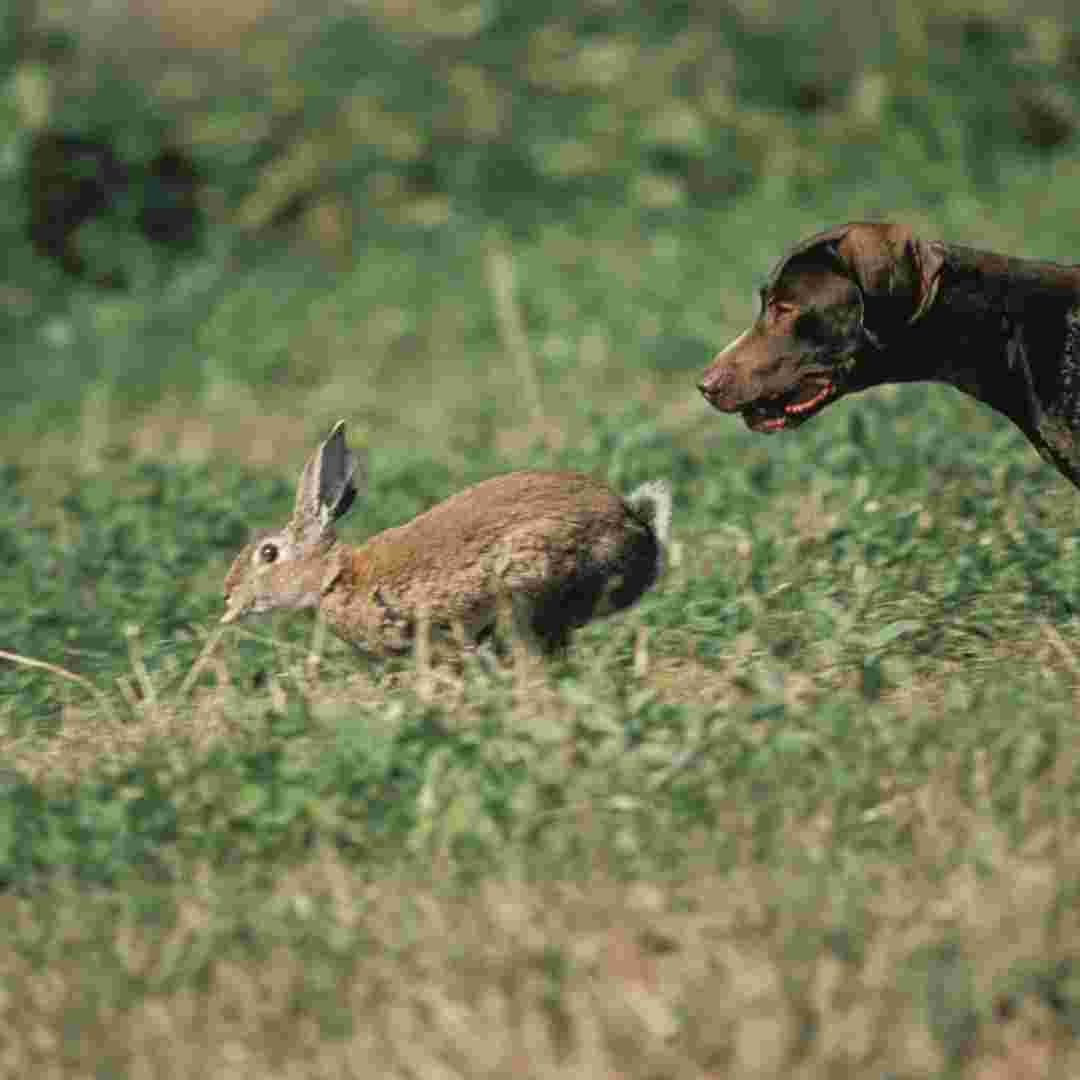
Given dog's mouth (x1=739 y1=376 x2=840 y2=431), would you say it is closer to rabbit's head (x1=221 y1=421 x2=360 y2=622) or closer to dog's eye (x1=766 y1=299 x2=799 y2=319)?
dog's eye (x1=766 y1=299 x2=799 y2=319)

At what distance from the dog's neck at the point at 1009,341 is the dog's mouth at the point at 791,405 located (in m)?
0.10

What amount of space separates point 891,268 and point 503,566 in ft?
3.83

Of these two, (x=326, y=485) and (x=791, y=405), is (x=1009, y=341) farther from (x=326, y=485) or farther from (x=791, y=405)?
(x=326, y=485)

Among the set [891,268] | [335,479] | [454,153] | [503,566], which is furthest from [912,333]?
[454,153]

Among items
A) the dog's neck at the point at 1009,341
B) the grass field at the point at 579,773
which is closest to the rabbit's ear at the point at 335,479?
the grass field at the point at 579,773

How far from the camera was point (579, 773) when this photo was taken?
4879mm

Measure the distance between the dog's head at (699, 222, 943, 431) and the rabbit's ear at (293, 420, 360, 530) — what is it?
1214 millimetres

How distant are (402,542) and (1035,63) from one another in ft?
29.1

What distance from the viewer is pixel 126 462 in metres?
9.92

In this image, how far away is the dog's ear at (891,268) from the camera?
5.55m

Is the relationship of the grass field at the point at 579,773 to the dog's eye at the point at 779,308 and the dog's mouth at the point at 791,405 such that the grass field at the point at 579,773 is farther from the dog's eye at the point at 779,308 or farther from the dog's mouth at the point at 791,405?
the dog's eye at the point at 779,308


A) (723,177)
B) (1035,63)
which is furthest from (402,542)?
(1035,63)

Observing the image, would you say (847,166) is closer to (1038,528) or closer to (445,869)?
(1038,528)

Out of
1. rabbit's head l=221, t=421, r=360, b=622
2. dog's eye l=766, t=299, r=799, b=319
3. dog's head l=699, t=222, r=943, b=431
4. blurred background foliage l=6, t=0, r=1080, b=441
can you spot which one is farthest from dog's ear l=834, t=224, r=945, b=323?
blurred background foliage l=6, t=0, r=1080, b=441
